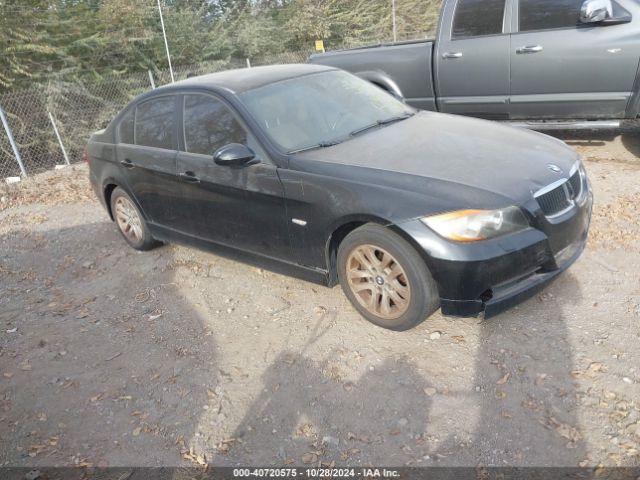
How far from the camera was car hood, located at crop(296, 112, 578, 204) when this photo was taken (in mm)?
2957

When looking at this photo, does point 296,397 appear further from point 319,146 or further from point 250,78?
point 250,78

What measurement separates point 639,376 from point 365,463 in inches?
61.7

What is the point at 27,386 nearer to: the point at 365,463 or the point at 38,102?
the point at 365,463

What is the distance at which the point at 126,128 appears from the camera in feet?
15.7

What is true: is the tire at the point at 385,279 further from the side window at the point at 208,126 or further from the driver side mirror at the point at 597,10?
the driver side mirror at the point at 597,10

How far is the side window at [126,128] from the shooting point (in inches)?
186

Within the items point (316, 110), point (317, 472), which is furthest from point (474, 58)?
point (317, 472)

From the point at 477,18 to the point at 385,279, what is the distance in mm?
4626

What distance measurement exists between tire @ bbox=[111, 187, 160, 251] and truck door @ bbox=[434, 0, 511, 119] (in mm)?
4143

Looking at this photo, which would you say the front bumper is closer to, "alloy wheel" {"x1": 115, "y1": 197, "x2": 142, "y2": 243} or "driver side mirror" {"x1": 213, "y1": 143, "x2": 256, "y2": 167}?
"driver side mirror" {"x1": 213, "y1": 143, "x2": 256, "y2": 167}

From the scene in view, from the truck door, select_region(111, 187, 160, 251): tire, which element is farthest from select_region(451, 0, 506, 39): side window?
select_region(111, 187, 160, 251): tire

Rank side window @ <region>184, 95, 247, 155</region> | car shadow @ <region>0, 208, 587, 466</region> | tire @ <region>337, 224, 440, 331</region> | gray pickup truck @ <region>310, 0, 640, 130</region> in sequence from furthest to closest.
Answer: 1. gray pickup truck @ <region>310, 0, 640, 130</region>
2. side window @ <region>184, 95, 247, 155</region>
3. tire @ <region>337, 224, 440, 331</region>
4. car shadow @ <region>0, 208, 587, 466</region>

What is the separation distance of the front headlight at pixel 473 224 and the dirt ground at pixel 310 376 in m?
0.74

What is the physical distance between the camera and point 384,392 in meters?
2.83
